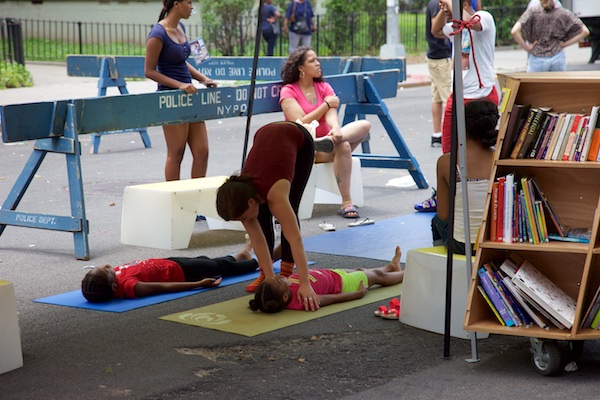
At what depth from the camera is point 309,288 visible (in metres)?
6.13

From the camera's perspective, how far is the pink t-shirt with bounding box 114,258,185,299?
650 cm

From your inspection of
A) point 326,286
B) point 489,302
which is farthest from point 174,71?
point 489,302

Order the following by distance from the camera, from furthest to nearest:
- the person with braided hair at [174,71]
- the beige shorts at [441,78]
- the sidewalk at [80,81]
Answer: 1. the sidewalk at [80,81]
2. the beige shorts at [441,78]
3. the person with braided hair at [174,71]

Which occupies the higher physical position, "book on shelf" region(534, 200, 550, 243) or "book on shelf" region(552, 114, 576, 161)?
"book on shelf" region(552, 114, 576, 161)

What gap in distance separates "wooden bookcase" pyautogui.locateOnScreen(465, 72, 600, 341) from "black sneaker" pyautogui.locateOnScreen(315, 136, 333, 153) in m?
3.71

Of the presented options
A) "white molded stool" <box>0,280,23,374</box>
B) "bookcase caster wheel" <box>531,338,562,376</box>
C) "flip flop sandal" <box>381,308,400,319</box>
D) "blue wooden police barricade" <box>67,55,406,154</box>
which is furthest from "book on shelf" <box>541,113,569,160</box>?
"blue wooden police barricade" <box>67,55,406,154</box>

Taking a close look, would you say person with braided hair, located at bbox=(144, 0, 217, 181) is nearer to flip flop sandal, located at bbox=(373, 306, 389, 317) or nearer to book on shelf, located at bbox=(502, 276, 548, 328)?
flip flop sandal, located at bbox=(373, 306, 389, 317)

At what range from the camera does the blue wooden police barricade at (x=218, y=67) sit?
40.9 feet

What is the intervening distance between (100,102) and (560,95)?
3.97m

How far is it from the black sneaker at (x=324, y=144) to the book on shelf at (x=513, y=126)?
3955 mm

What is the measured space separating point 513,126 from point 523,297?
2.85 feet

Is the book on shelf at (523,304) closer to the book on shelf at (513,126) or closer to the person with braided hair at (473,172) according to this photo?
the book on shelf at (513,126)

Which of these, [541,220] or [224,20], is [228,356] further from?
[224,20]

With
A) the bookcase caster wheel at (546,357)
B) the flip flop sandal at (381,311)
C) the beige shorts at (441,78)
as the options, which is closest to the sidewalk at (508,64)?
the beige shorts at (441,78)
